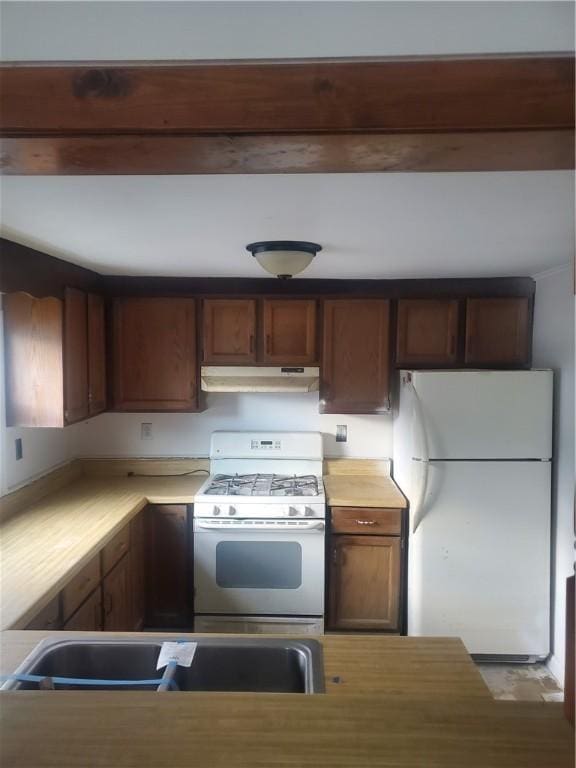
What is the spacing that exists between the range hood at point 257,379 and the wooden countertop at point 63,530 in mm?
677

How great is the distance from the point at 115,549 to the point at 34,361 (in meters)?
1.01

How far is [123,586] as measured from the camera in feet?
8.59

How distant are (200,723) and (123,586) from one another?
2189 mm

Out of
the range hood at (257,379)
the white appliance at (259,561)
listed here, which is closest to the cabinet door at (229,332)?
the range hood at (257,379)

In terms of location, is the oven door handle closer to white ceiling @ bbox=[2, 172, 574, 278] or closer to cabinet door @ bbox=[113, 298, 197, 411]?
cabinet door @ bbox=[113, 298, 197, 411]

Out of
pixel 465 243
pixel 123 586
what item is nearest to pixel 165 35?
pixel 465 243

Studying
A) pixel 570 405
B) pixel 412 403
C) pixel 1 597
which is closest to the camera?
pixel 1 597

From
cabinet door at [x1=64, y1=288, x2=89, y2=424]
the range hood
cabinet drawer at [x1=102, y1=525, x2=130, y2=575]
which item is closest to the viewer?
cabinet drawer at [x1=102, y1=525, x2=130, y2=575]

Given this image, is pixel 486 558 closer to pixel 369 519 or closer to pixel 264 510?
pixel 369 519

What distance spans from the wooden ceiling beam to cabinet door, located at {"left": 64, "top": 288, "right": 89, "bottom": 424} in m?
1.96

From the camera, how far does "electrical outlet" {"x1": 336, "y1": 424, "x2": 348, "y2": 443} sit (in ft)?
11.4

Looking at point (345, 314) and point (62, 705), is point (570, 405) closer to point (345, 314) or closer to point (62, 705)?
point (345, 314)

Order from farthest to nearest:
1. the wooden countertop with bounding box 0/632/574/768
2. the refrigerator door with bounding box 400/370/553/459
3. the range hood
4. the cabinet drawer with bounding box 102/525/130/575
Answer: the range hood → the refrigerator door with bounding box 400/370/553/459 → the cabinet drawer with bounding box 102/525/130/575 → the wooden countertop with bounding box 0/632/574/768

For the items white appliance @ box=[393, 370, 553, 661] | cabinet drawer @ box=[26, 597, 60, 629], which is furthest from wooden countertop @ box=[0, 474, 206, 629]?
white appliance @ box=[393, 370, 553, 661]
